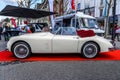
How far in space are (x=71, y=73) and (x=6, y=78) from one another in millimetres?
1714

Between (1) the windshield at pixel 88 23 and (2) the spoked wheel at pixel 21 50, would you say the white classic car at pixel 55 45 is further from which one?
(1) the windshield at pixel 88 23

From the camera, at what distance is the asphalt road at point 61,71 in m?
6.20

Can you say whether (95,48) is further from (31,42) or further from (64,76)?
(64,76)

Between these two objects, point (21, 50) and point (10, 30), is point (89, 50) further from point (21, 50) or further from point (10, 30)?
point (10, 30)

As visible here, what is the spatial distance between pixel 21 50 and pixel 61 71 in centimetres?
285

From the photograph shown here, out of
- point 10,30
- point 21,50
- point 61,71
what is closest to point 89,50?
point 21,50

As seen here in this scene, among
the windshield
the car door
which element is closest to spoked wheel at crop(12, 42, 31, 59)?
the car door

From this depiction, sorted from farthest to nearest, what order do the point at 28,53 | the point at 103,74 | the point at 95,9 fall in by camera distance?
the point at 95,9, the point at 28,53, the point at 103,74

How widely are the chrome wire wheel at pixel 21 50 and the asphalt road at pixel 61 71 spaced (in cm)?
110

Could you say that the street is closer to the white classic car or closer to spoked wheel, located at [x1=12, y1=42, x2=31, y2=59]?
spoked wheel, located at [x1=12, y1=42, x2=31, y2=59]

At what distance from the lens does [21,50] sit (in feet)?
30.5

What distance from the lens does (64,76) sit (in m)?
6.27

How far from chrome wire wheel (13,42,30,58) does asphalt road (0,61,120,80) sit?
110 centimetres

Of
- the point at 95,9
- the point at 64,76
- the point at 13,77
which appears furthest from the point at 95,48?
the point at 95,9
